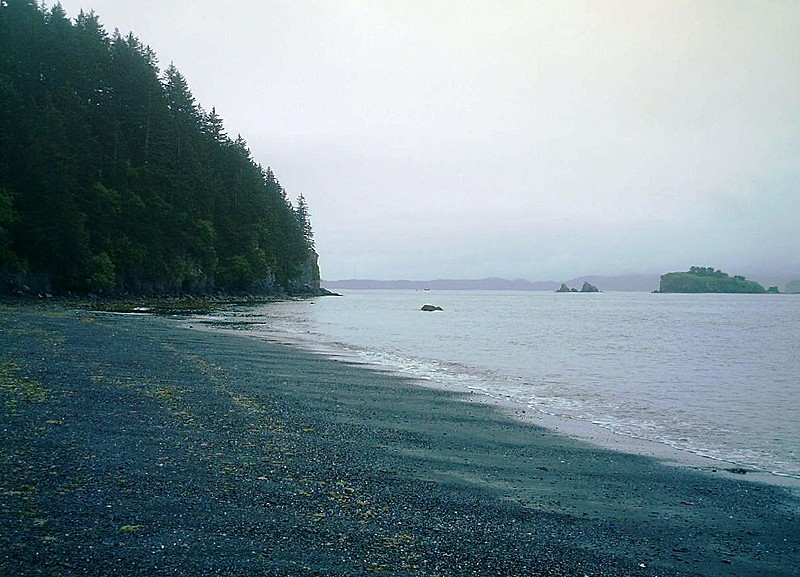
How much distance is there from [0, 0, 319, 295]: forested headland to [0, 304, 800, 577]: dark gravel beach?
129 ft

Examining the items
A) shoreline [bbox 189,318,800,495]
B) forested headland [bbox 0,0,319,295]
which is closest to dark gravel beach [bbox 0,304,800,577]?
shoreline [bbox 189,318,800,495]

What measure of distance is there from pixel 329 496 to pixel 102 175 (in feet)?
205

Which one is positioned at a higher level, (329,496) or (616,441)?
(329,496)

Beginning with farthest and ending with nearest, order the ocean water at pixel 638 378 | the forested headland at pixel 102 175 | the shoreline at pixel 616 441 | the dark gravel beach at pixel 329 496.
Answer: the forested headland at pixel 102 175 → the ocean water at pixel 638 378 → the shoreline at pixel 616 441 → the dark gravel beach at pixel 329 496

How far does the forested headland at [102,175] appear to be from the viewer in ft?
156

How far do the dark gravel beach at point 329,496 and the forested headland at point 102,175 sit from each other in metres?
39.3

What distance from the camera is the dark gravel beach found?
5371mm

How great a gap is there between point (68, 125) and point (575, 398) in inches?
2297

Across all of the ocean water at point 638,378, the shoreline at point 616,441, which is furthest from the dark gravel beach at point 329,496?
the ocean water at point 638,378

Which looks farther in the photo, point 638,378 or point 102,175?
point 102,175

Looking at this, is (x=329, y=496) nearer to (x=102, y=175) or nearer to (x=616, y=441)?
(x=616, y=441)

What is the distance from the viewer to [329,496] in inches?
281

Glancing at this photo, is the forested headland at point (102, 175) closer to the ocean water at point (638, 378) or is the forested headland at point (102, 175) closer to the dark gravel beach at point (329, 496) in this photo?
the ocean water at point (638, 378)

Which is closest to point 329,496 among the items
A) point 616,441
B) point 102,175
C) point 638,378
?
point 616,441
